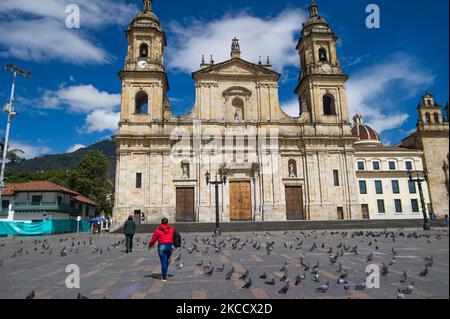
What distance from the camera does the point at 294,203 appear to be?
102 feet

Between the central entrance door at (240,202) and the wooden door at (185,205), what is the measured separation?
3763 mm

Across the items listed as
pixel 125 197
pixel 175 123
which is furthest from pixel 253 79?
pixel 125 197

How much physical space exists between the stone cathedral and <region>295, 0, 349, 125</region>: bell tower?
0.11 metres

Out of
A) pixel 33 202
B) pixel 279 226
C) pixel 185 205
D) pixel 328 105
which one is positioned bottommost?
pixel 279 226

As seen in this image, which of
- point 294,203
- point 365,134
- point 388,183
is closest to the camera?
point 294,203

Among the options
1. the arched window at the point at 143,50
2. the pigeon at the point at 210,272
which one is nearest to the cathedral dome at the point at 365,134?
the arched window at the point at 143,50

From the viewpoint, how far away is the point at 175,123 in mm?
31266

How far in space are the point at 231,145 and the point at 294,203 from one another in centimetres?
827

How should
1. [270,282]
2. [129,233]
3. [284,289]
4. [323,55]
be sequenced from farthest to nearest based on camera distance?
1. [323,55]
2. [129,233]
3. [270,282]
4. [284,289]

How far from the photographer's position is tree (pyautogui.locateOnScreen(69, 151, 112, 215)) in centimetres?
4606

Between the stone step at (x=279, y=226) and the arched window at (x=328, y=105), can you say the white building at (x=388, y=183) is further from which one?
the stone step at (x=279, y=226)

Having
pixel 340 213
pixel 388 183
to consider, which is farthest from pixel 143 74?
pixel 388 183

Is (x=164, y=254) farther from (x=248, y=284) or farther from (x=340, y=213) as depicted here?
(x=340, y=213)

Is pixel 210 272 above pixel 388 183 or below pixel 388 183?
below
